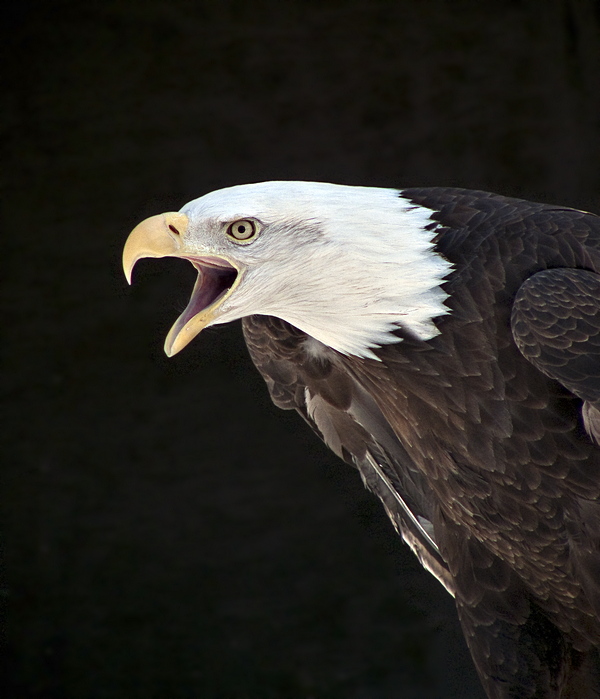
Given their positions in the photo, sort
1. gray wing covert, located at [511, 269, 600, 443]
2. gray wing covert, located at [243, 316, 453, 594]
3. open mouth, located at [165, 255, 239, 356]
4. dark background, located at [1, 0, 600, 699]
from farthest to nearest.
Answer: dark background, located at [1, 0, 600, 699] → gray wing covert, located at [243, 316, 453, 594] → open mouth, located at [165, 255, 239, 356] → gray wing covert, located at [511, 269, 600, 443]

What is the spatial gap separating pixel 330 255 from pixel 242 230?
159mm

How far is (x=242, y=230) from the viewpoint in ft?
5.04

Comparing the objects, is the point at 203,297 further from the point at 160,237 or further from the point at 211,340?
the point at 211,340

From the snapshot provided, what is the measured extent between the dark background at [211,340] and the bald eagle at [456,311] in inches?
54.3

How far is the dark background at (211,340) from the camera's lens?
2893 millimetres

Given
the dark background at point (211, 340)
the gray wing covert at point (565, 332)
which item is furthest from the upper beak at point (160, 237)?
the dark background at point (211, 340)

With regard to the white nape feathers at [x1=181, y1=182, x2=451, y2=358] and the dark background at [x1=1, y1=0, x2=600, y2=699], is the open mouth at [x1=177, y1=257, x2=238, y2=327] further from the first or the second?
the dark background at [x1=1, y1=0, x2=600, y2=699]

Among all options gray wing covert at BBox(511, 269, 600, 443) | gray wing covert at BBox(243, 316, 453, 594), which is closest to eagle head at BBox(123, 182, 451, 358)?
gray wing covert at BBox(511, 269, 600, 443)

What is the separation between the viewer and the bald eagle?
152 cm

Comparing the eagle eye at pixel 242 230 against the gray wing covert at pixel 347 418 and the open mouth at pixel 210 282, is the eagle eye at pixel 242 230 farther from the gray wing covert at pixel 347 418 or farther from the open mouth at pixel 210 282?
the gray wing covert at pixel 347 418

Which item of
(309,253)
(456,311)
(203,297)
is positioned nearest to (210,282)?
(203,297)

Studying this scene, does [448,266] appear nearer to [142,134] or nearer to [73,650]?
[142,134]

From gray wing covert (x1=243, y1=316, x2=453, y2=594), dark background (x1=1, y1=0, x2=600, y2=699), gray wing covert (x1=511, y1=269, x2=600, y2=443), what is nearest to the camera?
gray wing covert (x1=511, y1=269, x2=600, y2=443)

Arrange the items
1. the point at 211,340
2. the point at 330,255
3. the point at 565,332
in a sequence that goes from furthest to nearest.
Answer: the point at 211,340
the point at 330,255
the point at 565,332
